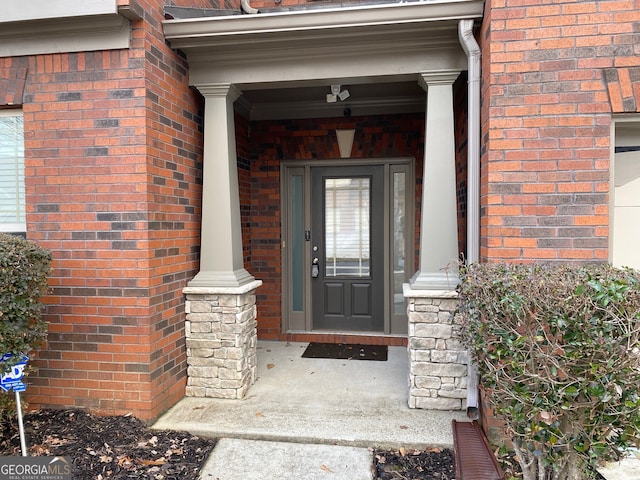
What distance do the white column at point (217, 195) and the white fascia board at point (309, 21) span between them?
455 mm

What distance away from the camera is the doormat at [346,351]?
4.74 meters

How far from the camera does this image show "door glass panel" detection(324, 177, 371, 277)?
210 inches

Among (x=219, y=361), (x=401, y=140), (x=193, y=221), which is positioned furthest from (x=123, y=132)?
(x=401, y=140)

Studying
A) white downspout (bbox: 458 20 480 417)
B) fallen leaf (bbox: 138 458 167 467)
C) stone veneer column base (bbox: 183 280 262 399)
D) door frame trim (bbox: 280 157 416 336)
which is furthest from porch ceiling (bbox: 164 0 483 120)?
fallen leaf (bbox: 138 458 167 467)

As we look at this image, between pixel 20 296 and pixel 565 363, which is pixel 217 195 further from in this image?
pixel 565 363

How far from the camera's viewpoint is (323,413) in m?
3.35

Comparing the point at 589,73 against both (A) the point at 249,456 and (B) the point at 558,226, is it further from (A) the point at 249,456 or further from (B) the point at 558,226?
(A) the point at 249,456

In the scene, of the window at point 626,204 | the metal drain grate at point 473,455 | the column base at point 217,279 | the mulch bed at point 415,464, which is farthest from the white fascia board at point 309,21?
the mulch bed at point 415,464

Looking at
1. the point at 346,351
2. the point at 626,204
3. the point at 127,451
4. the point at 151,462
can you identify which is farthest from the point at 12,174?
the point at 626,204

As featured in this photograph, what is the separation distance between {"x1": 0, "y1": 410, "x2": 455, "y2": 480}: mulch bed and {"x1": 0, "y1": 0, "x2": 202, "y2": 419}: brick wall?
0.52ft

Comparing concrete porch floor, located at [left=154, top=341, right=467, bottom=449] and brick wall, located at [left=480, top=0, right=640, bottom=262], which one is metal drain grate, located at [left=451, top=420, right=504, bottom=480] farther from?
brick wall, located at [left=480, top=0, right=640, bottom=262]

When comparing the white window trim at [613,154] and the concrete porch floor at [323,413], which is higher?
the white window trim at [613,154]
